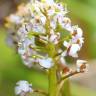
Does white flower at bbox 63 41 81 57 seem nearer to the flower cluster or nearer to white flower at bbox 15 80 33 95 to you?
the flower cluster

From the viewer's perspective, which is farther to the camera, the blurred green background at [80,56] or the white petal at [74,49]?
the blurred green background at [80,56]

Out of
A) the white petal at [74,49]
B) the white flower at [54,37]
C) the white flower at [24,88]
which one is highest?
the white flower at [54,37]

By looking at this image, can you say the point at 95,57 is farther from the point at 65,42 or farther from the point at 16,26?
the point at 65,42

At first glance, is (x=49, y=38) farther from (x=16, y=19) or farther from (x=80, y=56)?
(x=80, y=56)

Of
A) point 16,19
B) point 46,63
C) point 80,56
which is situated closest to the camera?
point 46,63

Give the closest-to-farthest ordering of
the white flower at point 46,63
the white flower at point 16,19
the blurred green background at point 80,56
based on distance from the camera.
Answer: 1. the white flower at point 46,63
2. the white flower at point 16,19
3. the blurred green background at point 80,56

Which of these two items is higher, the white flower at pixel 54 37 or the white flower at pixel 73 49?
the white flower at pixel 54 37

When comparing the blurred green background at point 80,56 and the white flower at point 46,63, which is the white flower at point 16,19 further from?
the white flower at point 46,63

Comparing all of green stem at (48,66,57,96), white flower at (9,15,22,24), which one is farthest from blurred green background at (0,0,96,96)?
green stem at (48,66,57,96)

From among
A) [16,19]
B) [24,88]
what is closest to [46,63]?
[24,88]

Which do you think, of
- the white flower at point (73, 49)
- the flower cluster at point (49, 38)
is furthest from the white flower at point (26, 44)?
the white flower at point (73, 49)
